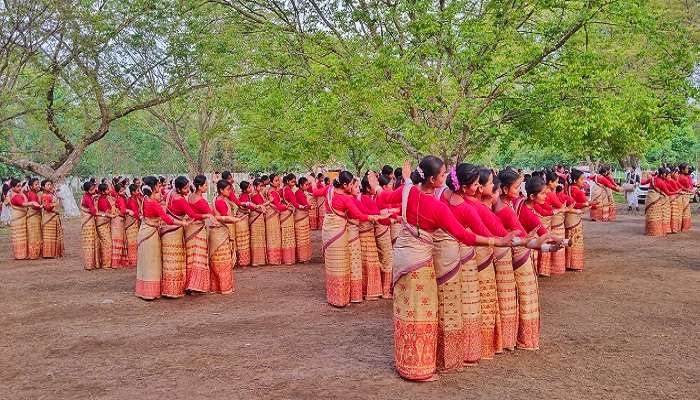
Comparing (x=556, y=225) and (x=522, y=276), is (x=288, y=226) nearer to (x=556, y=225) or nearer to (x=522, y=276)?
(x=556, y=225)

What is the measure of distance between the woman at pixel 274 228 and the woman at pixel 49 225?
5.72 metres

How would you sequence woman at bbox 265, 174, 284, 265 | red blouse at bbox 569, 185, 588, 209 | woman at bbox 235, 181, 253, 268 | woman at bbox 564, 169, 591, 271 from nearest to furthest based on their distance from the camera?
1. woman at bbox 564, 169, 591, 271
2. red blouse at bbox 569, 185, 588, 209
3. woman at bbox 235, 181, 253, 268
4. woman at bbox 265, 174, 284, 265

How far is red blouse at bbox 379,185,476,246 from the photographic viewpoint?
481 cm

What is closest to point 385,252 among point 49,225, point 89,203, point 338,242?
point 338,242

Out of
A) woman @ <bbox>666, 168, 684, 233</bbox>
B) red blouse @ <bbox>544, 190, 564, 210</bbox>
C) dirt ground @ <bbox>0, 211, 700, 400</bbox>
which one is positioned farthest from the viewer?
woman @ <bbox>666, 168, 684, 233</bbox>

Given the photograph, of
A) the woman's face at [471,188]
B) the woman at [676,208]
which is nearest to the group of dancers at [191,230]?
the woman's face at [471,188]

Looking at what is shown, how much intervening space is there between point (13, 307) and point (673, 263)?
1140 cm

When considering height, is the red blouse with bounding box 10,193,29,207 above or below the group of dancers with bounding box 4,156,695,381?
above

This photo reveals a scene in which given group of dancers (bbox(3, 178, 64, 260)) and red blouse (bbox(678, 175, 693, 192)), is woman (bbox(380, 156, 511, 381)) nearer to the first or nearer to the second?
group of dancers (bbox(3, 178, 64, 260))

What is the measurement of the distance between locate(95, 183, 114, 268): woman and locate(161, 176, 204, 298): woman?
3934mm

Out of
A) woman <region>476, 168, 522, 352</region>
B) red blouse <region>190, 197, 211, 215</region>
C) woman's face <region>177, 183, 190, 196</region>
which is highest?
woman's face <region>177, 183, 190, 196</region>

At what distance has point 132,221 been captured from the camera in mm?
12398

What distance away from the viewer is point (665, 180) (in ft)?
48.3

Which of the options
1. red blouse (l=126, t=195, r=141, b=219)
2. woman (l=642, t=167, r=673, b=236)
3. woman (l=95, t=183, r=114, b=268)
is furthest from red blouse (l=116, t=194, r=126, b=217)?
woman (l=642, t=167, r=673, b=236)
